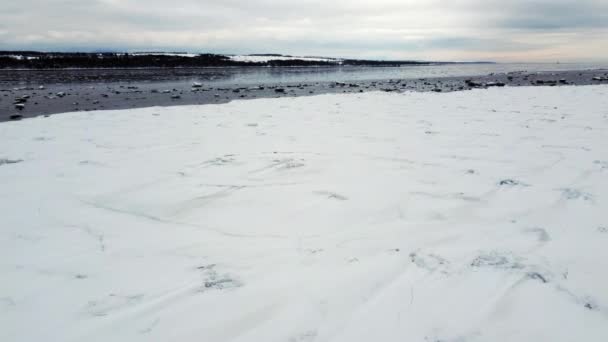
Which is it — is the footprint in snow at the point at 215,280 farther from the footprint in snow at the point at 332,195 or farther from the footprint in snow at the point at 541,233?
the footprint in snow at the point at 541,233

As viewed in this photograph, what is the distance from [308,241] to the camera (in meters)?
3.37

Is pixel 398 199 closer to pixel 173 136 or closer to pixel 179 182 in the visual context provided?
pixel 179 182

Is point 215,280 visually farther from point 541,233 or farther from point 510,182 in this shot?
point 510,182

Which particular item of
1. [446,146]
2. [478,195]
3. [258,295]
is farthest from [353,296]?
[446,146]

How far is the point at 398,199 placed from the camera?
429cm

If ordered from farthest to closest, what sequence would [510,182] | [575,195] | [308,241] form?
[510,182] < [575,195] < [308,241]

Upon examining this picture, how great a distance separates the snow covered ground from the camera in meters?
2.37

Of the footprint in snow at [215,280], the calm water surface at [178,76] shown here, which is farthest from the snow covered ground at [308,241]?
the calm water surface at [178,76]

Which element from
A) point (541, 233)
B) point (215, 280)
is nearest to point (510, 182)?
point (541, 233)

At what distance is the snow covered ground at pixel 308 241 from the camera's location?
237 cm

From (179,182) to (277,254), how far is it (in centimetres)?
242

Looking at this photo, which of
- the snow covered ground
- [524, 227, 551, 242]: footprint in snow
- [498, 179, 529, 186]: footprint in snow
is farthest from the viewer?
[498, 179, 529, 186]: footprint in snow

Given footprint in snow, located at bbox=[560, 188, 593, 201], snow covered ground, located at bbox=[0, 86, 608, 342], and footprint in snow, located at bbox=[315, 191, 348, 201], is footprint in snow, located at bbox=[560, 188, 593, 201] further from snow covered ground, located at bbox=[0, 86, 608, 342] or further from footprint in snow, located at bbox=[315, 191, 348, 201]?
footprint in snow, located at bbox=[315, 191, 348, 201]

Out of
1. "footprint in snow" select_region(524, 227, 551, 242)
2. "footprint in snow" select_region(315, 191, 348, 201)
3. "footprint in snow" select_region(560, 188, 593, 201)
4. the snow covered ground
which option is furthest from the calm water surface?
"footprint in snow" select_region(524, 227, 551, 242)
